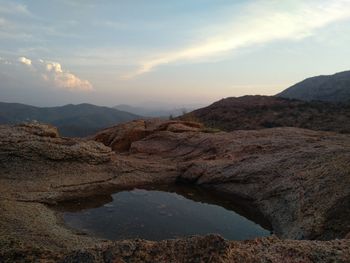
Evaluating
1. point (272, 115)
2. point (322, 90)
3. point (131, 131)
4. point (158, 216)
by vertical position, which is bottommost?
point (158, 216)

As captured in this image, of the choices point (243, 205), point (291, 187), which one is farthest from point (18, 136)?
point (291, 187)

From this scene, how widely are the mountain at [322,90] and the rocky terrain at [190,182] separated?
211 feet

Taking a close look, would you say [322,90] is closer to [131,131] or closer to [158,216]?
[131,131]

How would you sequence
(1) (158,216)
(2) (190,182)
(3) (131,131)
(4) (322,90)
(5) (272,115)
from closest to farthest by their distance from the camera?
1. (1) (158,216)
2. (2) (190,182)
3. (3) (131,131)
4. (5) (272,115)
5. (4) (322,90)

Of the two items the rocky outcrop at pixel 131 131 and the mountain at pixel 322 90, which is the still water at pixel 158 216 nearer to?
the rocky outcrop at pixel 131 131

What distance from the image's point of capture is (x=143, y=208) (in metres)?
11.6

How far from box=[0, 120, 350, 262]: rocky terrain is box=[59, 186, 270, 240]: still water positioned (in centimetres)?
51

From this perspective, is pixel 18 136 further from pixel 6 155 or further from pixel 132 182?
pixel 132 182

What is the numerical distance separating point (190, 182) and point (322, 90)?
91.3 metres

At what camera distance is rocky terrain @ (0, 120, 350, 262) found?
4.87m

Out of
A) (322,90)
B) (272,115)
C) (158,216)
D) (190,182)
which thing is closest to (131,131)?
(190,182)

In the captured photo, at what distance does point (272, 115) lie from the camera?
40781mm

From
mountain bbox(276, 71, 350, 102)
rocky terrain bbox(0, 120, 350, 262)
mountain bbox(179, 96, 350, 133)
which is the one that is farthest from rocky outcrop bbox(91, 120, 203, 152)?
mountain bbox(276, 71, 350, 102)

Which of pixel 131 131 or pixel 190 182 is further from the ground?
pixel 131 131
